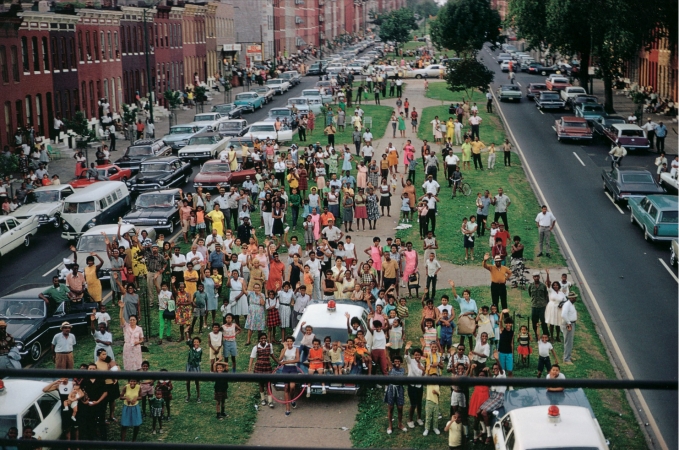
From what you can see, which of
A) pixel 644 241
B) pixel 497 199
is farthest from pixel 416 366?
pixel 644 241

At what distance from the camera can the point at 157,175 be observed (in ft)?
130

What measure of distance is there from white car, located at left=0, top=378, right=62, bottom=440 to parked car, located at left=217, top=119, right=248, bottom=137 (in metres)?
38.7

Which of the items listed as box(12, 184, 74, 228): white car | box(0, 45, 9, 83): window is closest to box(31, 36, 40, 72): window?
box(0, 45, 9, 83): window

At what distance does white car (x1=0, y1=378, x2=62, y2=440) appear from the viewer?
577 inches

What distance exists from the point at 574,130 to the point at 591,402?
34802 millimetres

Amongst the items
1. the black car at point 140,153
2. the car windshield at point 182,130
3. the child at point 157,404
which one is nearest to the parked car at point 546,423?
the child at point 157,404

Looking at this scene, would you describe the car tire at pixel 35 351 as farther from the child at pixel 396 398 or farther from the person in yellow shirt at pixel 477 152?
the person in yellow shirt at pixel 477 152

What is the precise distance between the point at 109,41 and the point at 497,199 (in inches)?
1733

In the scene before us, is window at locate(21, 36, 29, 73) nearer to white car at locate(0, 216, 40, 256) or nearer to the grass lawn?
white car at locate(0, 216, 40, 256)

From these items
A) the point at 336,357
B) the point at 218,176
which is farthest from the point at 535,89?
the point at 336,357

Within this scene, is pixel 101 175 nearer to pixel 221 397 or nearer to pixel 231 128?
pixel 231 128

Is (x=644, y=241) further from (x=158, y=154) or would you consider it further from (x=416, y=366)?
(x=158, y=154)

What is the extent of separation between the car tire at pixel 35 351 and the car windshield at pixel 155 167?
19.7 metres

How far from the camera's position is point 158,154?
144ft
